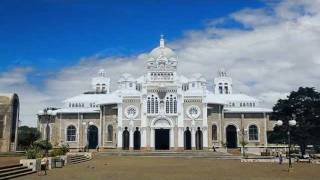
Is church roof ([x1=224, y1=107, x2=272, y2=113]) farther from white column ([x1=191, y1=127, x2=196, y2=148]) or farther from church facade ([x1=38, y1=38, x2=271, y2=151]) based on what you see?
white column ([x1=191, y1=127, x2=196, y2=148])

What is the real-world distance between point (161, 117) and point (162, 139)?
525 centimetres

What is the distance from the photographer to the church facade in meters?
72.7

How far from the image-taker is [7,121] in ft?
156

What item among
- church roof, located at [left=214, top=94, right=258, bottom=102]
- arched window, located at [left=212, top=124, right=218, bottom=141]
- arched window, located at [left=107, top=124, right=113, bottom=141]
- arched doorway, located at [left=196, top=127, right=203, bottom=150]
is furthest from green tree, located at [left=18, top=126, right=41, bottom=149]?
church roof, located at [left=214, top=94, right=258, bottom=102]

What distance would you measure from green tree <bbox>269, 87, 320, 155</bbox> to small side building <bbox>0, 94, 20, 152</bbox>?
1392 inches

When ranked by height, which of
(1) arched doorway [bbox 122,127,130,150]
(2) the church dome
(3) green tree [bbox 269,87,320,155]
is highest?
(2) the church dome

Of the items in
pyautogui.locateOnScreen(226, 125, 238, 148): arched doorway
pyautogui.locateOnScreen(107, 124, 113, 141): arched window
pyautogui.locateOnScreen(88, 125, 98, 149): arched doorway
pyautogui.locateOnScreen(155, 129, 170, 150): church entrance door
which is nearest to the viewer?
pyautogui.locateOnScreen(155, 129, 170, 150): church entrance door

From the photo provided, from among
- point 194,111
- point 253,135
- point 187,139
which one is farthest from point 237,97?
point 187,139

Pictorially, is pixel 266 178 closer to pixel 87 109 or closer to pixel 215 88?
pixel 87 109

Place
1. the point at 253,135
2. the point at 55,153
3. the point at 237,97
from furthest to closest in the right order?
the point at 237,97, the point at 253,135, the point at 55,153

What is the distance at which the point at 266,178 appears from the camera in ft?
80.8

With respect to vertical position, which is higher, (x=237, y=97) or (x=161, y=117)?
(x=237, y=97)

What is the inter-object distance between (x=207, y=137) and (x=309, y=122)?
61.7ft

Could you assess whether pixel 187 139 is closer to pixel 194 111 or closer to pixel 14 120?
pixel 194 111
